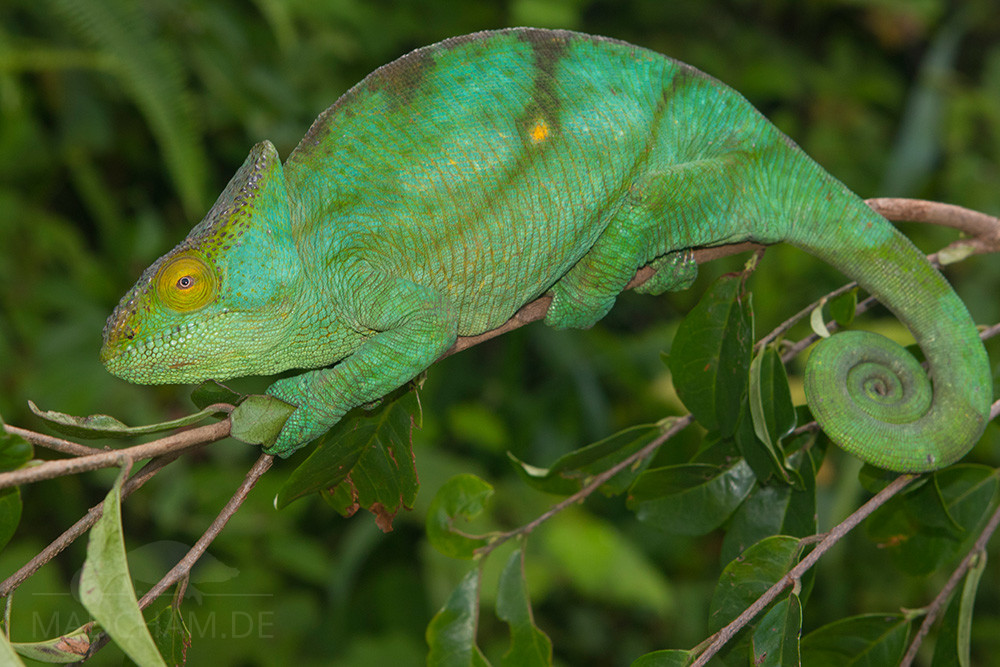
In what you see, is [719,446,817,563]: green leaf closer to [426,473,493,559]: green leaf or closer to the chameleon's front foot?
[426,473,493,559]: green leaf

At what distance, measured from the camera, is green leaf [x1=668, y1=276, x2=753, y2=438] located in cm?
168

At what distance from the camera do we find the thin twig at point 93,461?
112 cm

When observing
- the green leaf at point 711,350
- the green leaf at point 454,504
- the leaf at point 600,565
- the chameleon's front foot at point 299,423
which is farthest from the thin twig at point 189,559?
the leaf at point 600,565

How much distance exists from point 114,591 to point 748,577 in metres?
0.91

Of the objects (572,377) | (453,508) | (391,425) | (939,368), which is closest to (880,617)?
(939,368)

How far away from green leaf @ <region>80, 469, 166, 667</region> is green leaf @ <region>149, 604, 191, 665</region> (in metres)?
0.29

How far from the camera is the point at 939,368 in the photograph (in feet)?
5.65

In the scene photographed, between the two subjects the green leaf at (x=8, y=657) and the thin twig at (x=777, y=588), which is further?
the thin twig at (x=777, y=588)

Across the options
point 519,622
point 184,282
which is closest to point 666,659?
point 519,622

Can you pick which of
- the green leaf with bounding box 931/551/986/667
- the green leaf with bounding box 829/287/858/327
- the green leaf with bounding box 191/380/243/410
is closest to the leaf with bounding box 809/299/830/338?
the green leaf with bounding box 829/287/858/327

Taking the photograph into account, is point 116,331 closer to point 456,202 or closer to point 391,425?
point 391,425

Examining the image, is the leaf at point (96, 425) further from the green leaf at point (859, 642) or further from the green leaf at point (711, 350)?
the green leaf at point (859, 642)

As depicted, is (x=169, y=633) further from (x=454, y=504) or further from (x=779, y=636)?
(x=779, y=636)

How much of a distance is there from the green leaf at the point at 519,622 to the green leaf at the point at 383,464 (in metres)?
0.24
